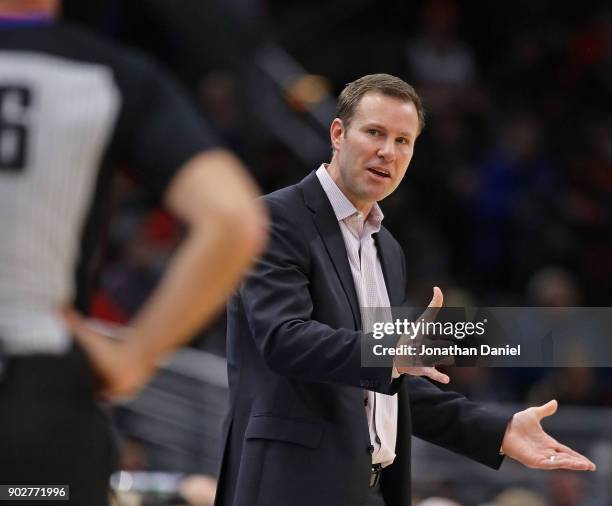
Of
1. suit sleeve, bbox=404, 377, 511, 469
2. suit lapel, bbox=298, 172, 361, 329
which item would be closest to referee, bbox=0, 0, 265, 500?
suit lapel, bbox=298, 172, 361, 329

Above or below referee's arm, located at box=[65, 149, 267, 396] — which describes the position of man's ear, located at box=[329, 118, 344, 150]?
above

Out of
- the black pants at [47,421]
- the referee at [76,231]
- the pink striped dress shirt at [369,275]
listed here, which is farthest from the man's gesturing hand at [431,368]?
the black pants at [47,421]

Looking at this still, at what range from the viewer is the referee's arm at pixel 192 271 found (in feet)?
6.64

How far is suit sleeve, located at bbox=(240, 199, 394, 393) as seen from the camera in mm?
3215

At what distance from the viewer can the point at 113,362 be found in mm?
2047

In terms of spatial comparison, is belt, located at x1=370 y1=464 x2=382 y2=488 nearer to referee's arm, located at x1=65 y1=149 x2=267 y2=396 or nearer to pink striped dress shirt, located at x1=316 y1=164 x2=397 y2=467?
pink striped dress shirt, located at x1=316 y1=164 x2=397 y2=467

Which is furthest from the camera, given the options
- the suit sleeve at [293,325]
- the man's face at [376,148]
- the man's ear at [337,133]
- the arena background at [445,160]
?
the arena background at [445,160]

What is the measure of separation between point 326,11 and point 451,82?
4.42ft

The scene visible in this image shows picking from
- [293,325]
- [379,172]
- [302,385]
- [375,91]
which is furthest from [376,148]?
[302,385]

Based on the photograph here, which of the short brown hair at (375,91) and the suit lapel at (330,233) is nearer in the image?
the suit lapel at (330,233)

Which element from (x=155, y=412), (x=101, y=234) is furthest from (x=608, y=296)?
(x=101, y=234)

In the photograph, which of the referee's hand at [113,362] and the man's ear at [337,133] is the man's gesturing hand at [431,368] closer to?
the man's ear at [337,133]

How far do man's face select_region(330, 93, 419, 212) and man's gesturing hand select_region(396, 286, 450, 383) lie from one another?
1.89ft

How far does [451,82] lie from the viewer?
1151 centimetres
